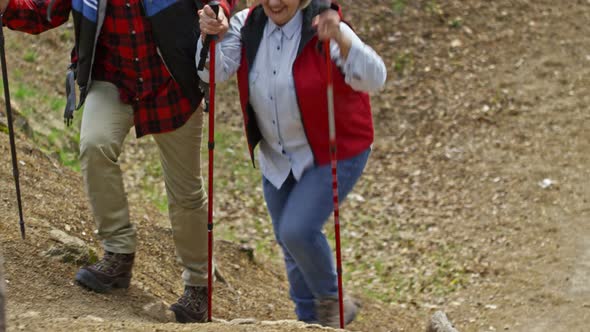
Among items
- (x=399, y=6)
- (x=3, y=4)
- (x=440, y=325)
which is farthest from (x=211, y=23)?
(x=399, y=6)

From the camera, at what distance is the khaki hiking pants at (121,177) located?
4.97m

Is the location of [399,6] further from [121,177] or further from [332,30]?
[332,30]

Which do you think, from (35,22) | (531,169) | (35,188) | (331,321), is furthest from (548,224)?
(35,22)

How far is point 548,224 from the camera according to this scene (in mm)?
8695

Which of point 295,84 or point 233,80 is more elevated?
point 295,84

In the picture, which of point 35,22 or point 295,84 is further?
point 35,22

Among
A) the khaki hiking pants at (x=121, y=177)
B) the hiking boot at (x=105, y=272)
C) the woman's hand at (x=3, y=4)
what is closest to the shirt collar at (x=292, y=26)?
the khaki hiking pants at (x=121, y=177)

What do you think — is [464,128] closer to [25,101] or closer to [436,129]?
[436,129]

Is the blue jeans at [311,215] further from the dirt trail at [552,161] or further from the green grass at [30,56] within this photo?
the green grass at [30,56]

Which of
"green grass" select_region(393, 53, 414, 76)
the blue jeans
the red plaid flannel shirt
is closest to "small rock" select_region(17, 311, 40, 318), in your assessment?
the red plaid flannel shirt

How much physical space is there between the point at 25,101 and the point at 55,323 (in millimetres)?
5912

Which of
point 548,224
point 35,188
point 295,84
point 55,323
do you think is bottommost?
point 548,224

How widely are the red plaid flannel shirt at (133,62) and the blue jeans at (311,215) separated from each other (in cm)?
69

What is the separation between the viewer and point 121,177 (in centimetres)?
516
